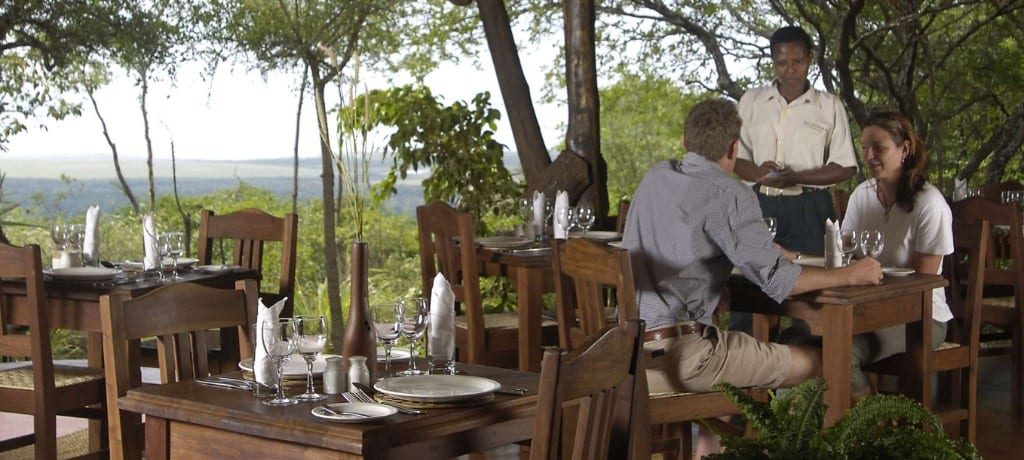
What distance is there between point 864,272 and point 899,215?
658mm

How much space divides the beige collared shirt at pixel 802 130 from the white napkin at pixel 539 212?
0.98m

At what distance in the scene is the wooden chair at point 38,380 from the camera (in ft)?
13.4

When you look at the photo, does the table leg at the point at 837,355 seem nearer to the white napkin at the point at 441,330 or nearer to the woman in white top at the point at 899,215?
the woman in white top at the point at 899,215

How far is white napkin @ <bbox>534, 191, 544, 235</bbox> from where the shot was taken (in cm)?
602

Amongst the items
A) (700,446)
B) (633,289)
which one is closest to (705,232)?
(633,289)

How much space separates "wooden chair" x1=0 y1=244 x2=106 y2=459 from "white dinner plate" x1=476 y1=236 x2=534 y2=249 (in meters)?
1.87

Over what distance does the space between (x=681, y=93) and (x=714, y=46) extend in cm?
38

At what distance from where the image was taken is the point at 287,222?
550 cm

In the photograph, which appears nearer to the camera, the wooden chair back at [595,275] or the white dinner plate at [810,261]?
the wooden chair back at [595,275]

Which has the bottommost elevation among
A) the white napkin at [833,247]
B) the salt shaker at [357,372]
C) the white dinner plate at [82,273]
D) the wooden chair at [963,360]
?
the wooden chair at [963,360]

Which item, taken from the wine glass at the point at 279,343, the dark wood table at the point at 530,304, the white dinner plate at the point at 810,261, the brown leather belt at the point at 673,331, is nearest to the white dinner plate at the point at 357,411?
the wine glass at the point at 279,343

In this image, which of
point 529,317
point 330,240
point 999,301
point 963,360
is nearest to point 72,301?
point 529,317

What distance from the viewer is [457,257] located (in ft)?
18.3

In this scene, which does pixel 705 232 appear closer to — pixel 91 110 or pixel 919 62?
pixel 91 110
